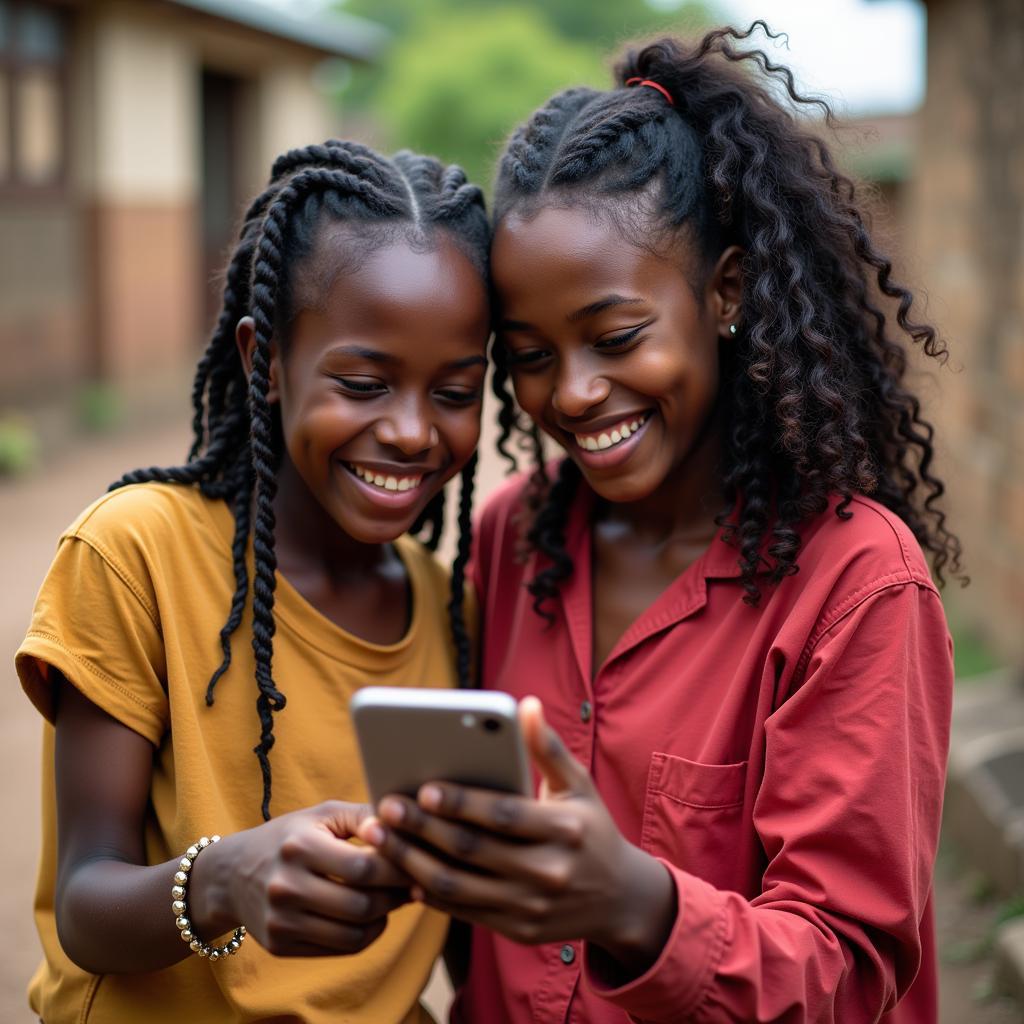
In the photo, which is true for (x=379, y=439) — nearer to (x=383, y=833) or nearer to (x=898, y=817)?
(x=383, y=833)

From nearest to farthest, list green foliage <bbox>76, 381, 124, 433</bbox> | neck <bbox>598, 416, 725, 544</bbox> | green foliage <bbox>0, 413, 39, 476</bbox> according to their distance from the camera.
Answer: neck <bbox>598, 416, 725, 544</bbox> → green foliage <bbox>0, 413, 39, 476</bbox> → green foliage <bbox>76, 381, 124, 433</bbox>

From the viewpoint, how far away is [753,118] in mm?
2195

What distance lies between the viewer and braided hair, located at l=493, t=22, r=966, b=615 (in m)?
2.03

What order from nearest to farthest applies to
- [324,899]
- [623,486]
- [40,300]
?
1. [324,899]
2. [623,486]
3. [40,300]

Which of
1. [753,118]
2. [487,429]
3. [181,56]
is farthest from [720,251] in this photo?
[181,56]

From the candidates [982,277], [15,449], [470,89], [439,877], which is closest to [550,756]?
[439,877]

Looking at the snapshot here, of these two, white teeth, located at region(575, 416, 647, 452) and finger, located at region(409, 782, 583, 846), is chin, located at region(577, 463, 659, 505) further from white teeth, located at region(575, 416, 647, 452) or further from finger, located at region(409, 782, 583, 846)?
finger, located at region(409, 782, 583, 846)

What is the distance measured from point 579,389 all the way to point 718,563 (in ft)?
1.18

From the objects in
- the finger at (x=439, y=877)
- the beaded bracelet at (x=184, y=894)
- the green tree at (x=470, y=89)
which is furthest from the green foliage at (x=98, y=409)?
the finger at (x=439, y=877)

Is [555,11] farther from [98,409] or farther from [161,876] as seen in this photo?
[161,876]

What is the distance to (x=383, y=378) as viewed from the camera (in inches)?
80.6

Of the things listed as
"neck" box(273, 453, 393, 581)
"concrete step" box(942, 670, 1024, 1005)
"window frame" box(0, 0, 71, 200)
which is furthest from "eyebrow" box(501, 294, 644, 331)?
"window frame" box(0, 0, 71, 200)

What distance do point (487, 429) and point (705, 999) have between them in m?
10.1

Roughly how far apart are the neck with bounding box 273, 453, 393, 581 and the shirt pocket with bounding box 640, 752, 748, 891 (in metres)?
0.69
